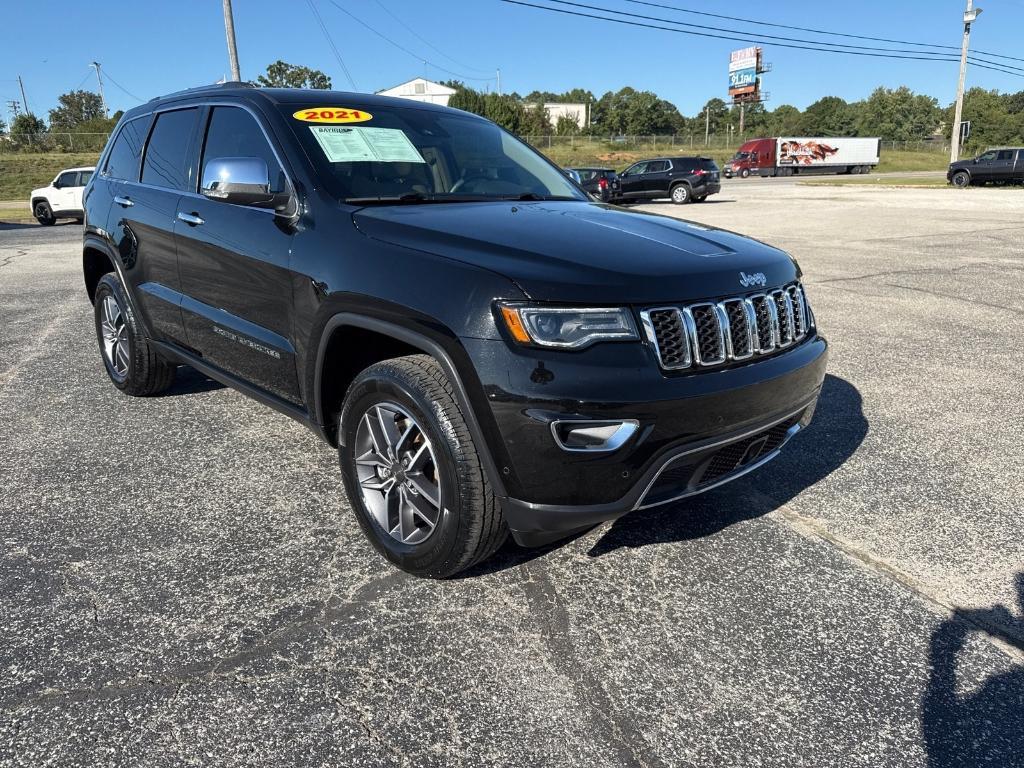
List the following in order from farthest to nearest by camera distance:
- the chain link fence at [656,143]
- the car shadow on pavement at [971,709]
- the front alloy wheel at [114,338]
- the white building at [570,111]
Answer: the white building at [570,111] → the chain link fence at [656,143] → the front alloy wheel at [114,338] → the car shadow on pavement at [971,709]

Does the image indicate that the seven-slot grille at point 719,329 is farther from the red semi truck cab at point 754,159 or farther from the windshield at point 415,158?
the red semi truck cab at point 754,159

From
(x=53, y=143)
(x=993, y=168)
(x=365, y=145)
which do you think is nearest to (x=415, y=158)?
(x=365, y=145)

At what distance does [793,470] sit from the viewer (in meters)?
3.68

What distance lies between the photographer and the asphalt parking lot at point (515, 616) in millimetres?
2018

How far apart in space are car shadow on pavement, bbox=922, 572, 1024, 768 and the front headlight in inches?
53.6

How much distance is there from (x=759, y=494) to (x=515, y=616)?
146cm

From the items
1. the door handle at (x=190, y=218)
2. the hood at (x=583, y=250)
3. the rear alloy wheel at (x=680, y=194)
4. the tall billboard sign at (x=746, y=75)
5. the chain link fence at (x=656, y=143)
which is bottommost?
the rear alloy wheel at (x=680, y=194)

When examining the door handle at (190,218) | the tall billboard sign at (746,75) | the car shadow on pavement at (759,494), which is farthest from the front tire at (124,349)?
the tall billboard sign at (746,75)

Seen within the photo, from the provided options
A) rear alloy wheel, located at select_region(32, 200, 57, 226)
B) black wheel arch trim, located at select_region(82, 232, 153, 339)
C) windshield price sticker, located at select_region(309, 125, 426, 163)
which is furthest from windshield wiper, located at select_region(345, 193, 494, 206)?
rear alloy wheel, located at select_region(32, 200, 57, 226)

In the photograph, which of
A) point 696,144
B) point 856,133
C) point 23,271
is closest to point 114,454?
point 23,271

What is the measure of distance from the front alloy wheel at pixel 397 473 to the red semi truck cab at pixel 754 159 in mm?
53280

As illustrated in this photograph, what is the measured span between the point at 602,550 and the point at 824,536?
0.92 m

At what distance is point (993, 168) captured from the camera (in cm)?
3331

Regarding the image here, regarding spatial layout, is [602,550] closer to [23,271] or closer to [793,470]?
[793,470]
